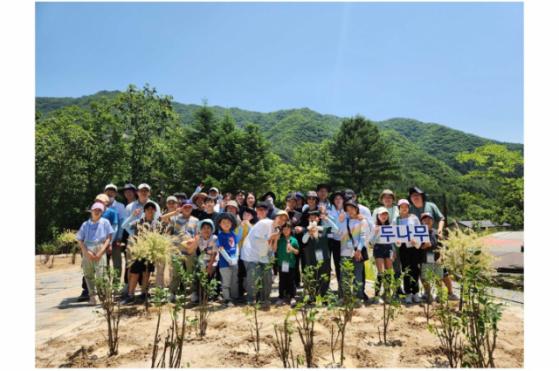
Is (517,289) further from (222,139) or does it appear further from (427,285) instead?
(222,139)

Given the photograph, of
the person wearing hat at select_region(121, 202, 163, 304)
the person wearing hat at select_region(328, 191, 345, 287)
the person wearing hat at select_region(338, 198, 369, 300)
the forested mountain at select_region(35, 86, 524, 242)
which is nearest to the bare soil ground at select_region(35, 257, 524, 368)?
the person wearing hat at select_region(121, 202, 163, 304)

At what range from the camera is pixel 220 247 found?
234 inches

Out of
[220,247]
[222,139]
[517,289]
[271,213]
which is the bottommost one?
[517,289]

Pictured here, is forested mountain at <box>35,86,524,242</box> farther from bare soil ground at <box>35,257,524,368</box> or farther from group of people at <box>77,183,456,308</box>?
bare soil ground at <box>35,257,524,368</box>

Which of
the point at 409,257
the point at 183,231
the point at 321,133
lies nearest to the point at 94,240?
the point at 183,231

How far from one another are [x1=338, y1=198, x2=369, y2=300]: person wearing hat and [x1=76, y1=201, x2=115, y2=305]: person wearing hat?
3987 millimetres

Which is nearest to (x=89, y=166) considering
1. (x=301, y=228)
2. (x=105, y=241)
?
(x=105, y=241)

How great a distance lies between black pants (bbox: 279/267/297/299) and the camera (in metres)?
6.12

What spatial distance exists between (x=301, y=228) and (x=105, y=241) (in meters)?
3.35

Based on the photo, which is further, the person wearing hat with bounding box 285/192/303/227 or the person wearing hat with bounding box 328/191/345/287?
the person wearing hat with bounding box 285/192/303/227

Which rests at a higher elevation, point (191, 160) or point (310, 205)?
point (191, 160)

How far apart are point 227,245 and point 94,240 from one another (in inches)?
87.4

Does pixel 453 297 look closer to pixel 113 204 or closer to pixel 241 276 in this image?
pixel 241 276

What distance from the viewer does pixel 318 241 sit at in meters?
6.01
